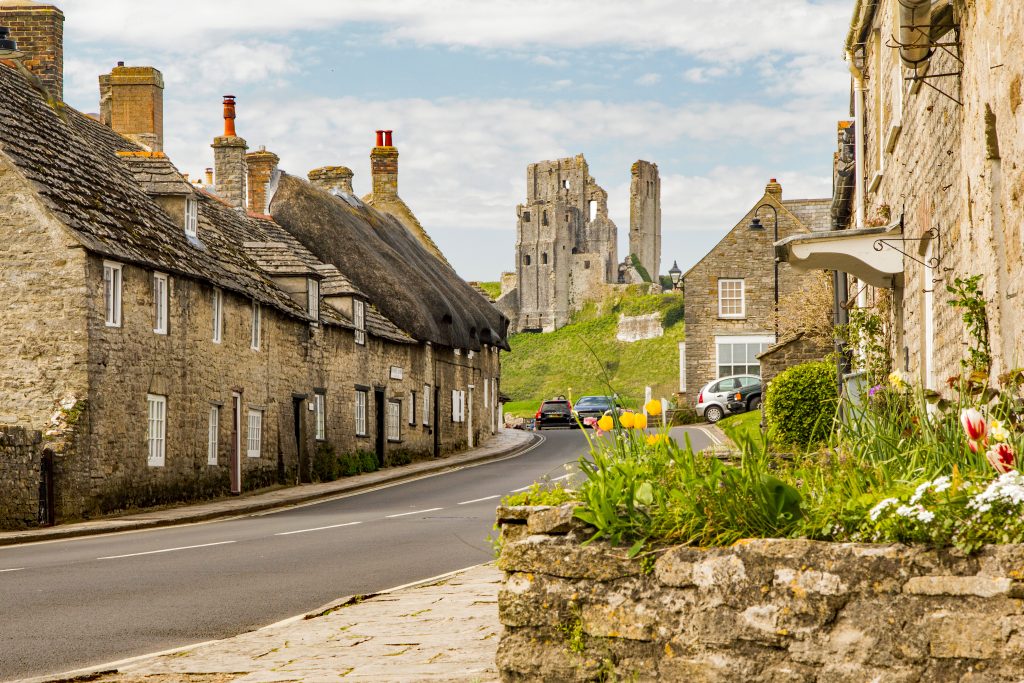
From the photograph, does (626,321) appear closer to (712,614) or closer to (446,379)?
(446,379)

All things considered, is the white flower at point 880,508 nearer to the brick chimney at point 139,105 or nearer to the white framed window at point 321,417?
the white framed window at point 321,417

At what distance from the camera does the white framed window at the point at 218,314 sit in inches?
989

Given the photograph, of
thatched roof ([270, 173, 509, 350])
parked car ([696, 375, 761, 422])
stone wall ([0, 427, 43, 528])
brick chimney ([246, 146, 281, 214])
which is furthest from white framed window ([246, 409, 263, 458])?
parked car ([696, 375, 761, 422])

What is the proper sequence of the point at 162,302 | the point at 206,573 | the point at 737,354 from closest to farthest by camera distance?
the point at 206,573 < the point at 162,302 < the point at 737,354

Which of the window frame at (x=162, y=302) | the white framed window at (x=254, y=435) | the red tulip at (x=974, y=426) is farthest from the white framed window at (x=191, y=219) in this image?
the red tulip at (x=974, y=426)

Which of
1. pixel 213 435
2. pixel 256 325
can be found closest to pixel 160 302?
pixel 213 435

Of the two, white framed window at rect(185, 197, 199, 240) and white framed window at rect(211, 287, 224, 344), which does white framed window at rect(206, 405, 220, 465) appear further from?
white framed window at rect(185, 197, 199, 240)

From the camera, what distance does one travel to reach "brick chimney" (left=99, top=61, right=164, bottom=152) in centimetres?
3525

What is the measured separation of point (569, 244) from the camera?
12000 centimetres

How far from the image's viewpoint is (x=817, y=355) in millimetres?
30000

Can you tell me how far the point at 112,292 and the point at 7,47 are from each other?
26.3 ft

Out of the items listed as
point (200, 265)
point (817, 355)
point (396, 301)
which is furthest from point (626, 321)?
point (200, 265)

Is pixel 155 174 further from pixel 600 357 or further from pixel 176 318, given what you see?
pixel 600 357

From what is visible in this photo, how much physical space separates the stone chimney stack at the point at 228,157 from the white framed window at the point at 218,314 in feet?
39.8
